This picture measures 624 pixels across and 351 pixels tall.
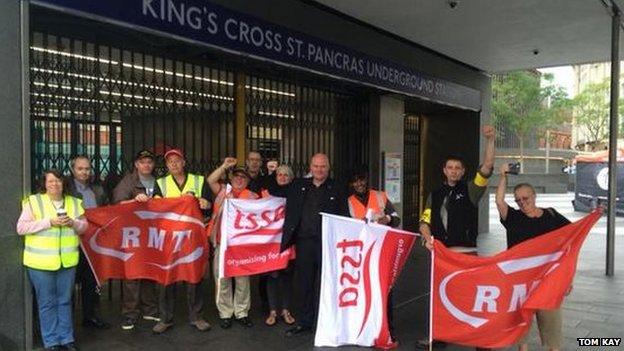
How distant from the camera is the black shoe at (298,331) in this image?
555 cm

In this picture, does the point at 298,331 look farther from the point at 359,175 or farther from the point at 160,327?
the point at 359,175

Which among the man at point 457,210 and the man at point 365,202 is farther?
the man at point 365,202

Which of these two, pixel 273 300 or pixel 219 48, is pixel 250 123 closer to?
pixel 219 48

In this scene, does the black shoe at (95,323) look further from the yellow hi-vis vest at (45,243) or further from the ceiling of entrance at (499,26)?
the ceiling of entrance at (499,26)

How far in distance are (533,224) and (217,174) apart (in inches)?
114

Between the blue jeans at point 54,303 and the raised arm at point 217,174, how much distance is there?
148 cm

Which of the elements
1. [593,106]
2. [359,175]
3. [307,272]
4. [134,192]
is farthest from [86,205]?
[593,106]

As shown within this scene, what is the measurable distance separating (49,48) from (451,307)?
183 inches

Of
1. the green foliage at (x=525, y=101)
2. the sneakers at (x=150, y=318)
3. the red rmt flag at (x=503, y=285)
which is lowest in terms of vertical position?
the sneakers at (x=150, y=318)

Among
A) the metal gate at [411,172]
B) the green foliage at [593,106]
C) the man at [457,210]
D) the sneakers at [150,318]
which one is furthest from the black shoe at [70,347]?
the green foliage at [593,106]

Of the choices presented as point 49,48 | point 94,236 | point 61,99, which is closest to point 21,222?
point 94,236

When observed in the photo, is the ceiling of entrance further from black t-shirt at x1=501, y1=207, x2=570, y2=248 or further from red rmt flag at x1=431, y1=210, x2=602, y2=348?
red rmt flag at x1=431, y1=210, x2=602, y2=348

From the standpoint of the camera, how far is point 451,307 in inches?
183

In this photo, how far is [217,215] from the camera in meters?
5.81
